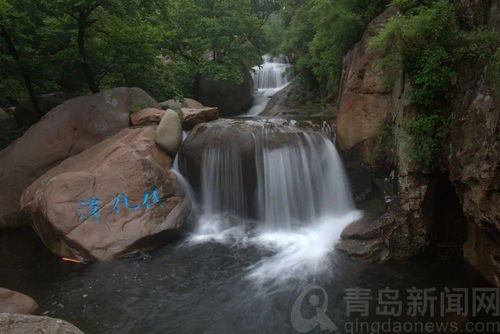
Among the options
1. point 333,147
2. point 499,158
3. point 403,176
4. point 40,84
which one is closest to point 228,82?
point 40,84

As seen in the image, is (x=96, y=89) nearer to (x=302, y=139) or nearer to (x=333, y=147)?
(x=302, y=139)

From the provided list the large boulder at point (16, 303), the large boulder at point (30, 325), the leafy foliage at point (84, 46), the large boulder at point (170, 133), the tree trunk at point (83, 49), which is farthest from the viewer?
the tree trunk at point (83, 49)

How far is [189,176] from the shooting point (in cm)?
875

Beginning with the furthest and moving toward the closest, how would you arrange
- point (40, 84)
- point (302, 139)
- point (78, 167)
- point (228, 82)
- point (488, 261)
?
point (228, 82)
point (40, 84)
point (302, 139)
point (78, 167)
point (488, 261)

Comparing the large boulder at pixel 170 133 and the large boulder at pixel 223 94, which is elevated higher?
the large boulder at pixel 223 94

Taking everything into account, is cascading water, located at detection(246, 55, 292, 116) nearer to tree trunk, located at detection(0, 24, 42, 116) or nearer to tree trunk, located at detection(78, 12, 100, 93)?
tree trunk, located at detection(78, 12, 100, 93)

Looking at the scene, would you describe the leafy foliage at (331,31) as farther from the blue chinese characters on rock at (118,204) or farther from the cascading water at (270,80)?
the blue chinese characters on rock at (118,204)

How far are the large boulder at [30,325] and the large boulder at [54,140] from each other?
6.35 m

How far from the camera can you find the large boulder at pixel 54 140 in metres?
8.51

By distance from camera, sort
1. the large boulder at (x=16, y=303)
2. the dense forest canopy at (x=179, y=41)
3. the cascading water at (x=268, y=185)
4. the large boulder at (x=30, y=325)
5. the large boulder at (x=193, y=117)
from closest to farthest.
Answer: the large boulder at (x=30, y=325) < the large boulder at (x=16, y=303) < the dense forest canopy at (x=179, y=41) < the cascading water at (x=268, y=185) < the large boulder at (x=193, y=117)

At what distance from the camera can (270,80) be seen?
64.8ft

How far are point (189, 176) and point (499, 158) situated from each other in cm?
649

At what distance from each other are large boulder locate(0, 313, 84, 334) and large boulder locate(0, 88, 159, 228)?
6346mm

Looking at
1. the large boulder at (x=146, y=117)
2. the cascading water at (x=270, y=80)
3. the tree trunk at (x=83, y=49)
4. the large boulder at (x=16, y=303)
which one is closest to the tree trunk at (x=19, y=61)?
the tree trunk at (x=83, y=49)
